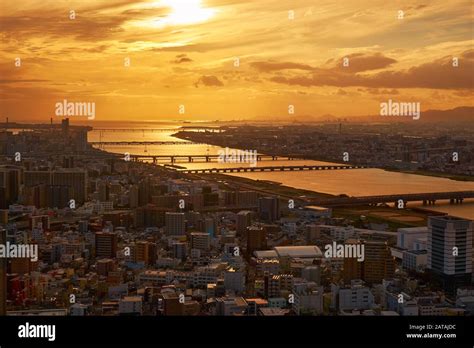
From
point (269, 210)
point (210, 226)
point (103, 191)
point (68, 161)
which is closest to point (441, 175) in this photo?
point (269, 210)

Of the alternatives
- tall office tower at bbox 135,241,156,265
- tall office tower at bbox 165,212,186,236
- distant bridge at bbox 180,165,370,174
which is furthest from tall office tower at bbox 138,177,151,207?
distant bridge at bbox 180,165,370,174

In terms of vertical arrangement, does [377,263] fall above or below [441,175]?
below

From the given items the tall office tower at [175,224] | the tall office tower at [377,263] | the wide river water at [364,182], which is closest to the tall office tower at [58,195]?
the tall office tower at [175,224]

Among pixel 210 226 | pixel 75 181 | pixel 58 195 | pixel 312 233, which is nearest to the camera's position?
pixel 312 233

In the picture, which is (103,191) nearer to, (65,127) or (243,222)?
(243,222)

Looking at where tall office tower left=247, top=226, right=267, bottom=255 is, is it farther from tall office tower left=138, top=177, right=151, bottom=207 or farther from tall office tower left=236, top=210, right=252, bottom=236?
tall office tower left=138, top=177, right=151, bottom=207

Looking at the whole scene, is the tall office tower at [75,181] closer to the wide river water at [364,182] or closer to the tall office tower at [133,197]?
the tall office tower at [133,197]

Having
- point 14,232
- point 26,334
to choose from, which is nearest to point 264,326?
point 26,334
